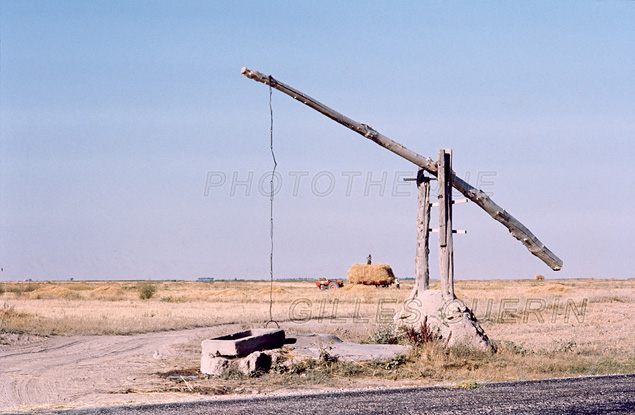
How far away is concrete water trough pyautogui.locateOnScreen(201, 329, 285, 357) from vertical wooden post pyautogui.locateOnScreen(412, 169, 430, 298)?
13.4ft

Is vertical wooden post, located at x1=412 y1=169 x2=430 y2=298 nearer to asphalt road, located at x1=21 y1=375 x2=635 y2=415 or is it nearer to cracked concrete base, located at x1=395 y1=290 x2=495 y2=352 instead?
cracked concrete base, located at x1=395 y1=290 x2=495 y2=352

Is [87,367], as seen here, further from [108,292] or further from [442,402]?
[108,292]

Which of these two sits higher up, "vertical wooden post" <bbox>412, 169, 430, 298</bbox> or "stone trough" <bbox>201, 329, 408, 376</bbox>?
"vertical wooden post" <bbox>412, 169, 430, 298</bbox>

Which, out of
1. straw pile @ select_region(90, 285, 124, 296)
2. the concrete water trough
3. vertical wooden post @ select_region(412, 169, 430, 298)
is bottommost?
straw pile @ select_region(90, 285, 124, 296)

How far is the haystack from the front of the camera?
203 ft

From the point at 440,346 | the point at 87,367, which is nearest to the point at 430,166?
the point at 440,346

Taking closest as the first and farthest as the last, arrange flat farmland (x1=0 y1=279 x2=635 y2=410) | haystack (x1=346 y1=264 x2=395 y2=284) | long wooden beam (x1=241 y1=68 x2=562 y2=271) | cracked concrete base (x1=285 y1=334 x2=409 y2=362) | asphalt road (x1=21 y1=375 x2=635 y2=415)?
asphalt road (x1=21 y1=375 x2=635 y2=415), flat farmland (x1=0 y1=279 x2=635 y2=410), cracked concrete base (x1=285 y1=334 x2=409 y2=362), long wooden beam (x1=241 y1=68 x2=562 y2=271), haystack (x1=346 y1=264 x2=395 y2=284)

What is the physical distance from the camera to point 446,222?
16.4m

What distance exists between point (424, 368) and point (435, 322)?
2301 mm

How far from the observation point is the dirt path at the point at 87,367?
11.7 meters

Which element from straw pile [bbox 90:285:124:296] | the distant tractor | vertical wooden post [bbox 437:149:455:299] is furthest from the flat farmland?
the distant tractor

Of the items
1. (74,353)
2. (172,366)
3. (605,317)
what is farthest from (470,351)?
(605,317)

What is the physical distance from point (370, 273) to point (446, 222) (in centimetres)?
4622

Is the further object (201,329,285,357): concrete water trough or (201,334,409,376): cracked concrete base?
(201,329,285,357): concrete water trough
